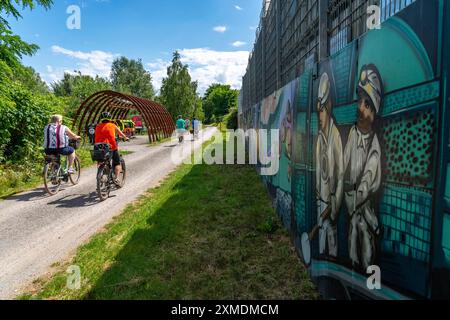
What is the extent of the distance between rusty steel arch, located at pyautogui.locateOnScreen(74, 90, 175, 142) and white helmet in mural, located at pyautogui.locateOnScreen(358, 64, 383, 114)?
18691mm

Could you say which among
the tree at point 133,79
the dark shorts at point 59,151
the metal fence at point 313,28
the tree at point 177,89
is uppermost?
the tree at point 133,79

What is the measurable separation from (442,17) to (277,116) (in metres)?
4.32

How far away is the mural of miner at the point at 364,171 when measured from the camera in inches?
82.8

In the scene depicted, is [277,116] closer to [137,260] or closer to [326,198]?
[326,198]

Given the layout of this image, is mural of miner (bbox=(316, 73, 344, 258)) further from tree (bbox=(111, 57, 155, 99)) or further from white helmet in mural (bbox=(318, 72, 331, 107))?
tree (bbox=(111, 57, 155, 99))

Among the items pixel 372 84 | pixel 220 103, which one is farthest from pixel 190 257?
pixel 220 103

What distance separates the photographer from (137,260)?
4.17 m

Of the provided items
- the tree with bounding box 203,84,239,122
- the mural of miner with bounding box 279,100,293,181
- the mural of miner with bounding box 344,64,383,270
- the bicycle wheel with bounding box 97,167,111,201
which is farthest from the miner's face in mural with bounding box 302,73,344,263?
the tree with bounding box 203,84,239,122

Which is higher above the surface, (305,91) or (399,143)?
(305,91)

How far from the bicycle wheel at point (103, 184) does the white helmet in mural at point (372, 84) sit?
6.23m

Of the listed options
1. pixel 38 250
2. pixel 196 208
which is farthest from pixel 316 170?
pixel 38 250

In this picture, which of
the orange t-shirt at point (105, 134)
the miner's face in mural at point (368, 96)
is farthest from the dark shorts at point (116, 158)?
the miner's face in mural at point (368, 96)

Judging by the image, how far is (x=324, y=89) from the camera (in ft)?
10.1

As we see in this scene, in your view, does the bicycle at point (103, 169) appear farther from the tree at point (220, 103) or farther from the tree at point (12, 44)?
the tree at point (220, 103)
